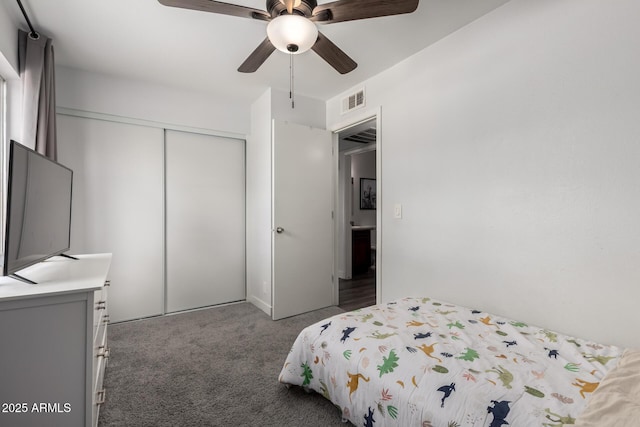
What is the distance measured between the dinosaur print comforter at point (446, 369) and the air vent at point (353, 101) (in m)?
2.09

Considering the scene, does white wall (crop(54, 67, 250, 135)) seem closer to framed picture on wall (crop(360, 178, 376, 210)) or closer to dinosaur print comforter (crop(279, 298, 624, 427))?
dinosaur print comforter (crop(279, 298, 624, 427))

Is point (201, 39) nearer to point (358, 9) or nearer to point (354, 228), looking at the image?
point (358, 9)

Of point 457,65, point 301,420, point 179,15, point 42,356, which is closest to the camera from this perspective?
point 42,356

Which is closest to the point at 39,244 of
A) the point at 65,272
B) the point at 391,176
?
the point at 65,272

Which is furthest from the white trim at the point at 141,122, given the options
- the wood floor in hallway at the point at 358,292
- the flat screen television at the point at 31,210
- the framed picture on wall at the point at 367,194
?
the framed picture on wall at the point at 367,194

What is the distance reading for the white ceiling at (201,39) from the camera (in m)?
1.92

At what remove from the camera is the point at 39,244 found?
4.71 feet

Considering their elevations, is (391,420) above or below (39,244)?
below

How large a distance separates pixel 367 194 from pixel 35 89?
4841 millimetres

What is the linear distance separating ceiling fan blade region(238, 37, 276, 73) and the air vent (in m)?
1.27

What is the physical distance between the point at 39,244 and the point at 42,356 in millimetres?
583

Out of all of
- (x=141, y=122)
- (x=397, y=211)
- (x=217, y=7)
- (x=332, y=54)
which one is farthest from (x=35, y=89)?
(x=397, y=211)

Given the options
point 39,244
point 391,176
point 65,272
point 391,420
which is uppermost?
point 391,176

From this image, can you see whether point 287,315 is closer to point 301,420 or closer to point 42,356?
point 301,420
